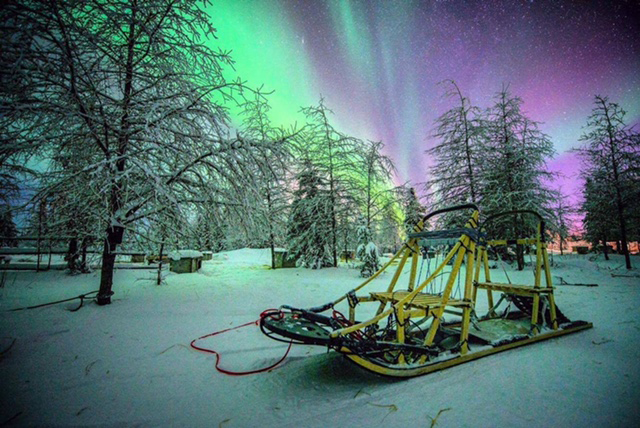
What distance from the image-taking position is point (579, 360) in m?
2.77

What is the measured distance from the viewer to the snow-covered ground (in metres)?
2.02

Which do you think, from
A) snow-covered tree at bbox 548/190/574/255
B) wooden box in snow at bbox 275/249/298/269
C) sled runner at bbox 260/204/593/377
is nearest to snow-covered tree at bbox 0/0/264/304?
sled runner at bbox 260/204/593/377

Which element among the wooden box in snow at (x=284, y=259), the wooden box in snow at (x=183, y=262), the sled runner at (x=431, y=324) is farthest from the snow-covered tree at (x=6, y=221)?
the wooden box in snow at (x=284, y=259)

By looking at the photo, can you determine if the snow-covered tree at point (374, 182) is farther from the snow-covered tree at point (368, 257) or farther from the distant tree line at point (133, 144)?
the distant tree line at point (133, 144)

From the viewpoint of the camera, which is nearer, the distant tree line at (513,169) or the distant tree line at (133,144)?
the distant tree line at (133,144)

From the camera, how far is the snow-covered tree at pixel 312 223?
46.0ft

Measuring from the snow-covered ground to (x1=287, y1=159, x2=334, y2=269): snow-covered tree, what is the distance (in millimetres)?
9655

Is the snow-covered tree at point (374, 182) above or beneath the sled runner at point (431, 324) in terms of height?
above

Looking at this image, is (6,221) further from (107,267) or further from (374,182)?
(374,182)

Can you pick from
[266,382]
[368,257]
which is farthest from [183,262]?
[266,382]

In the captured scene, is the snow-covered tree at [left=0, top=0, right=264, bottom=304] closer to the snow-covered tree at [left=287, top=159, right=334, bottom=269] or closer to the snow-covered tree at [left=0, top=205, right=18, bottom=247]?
the snow-covered tree at [left=0, top=205, right=18, bottom=247]

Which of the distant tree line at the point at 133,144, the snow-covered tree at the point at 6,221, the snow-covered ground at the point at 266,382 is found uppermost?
the distant tree line at the point at 133,144

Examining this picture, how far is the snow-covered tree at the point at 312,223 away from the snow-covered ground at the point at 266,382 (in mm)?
9655

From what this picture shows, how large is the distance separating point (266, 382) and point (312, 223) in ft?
37.4
